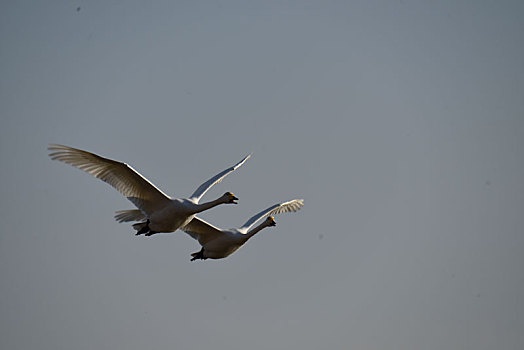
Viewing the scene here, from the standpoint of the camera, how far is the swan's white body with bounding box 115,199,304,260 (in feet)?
145

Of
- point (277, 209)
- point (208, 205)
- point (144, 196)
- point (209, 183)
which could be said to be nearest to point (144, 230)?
point (144, 196)

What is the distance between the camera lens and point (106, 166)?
41344 millimetres

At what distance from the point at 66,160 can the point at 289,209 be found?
11752 mm

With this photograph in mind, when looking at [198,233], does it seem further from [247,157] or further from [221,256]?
[247,157]

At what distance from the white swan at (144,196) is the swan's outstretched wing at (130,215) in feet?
2.69

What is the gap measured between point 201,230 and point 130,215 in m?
2.79

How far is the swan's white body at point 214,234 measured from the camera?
44.3 metres

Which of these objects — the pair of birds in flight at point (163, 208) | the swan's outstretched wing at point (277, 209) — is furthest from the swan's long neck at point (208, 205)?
the swan's outstretched wing at point (277, 209)

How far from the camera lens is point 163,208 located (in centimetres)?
4250

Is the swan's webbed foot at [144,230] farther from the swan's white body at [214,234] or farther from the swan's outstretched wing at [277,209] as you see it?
the swan's outstretched wing at [277,209]

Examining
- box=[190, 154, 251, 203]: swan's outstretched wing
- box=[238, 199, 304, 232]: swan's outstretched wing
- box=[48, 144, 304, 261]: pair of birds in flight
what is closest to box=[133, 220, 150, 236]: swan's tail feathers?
box=[48, 144, 304, 261]: pair of birds in flight

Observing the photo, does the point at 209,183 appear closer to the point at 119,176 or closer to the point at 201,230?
the point at 201,230

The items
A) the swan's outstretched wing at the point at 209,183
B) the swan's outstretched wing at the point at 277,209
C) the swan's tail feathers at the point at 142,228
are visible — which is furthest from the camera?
the swan's outstretched wing at the point at 277,209

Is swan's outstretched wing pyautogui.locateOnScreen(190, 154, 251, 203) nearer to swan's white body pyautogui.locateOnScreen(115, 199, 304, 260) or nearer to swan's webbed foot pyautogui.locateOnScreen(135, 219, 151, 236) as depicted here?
swan's white body pyautogui.locateOnScreen(115, 199, 304, 260)
